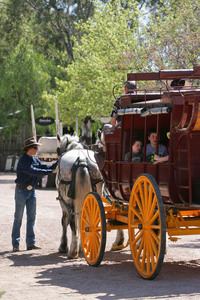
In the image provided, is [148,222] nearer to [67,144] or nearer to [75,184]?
[75,184]

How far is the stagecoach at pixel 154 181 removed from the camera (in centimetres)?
740

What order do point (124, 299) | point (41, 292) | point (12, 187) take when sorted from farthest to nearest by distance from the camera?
point (12, 187) → point (41, 292) → point (124, 299)

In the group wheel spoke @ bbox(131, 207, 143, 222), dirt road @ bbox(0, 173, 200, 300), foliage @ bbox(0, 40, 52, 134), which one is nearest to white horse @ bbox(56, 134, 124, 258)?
dirt road @ bbox(0, 173, 200, 300)

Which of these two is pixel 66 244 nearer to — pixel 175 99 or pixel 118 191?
pixel 118 191

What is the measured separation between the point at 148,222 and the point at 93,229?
4.95 ft

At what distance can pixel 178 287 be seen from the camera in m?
7.12

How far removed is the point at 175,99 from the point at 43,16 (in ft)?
109

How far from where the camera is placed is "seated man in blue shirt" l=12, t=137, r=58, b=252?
35.3 ft

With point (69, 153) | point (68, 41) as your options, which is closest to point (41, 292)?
point (69, 153)

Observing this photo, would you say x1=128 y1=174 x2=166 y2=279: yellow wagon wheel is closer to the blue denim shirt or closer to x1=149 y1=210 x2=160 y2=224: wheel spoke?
x1=149 y1=210 x2=160 y2=224: wheel spoke

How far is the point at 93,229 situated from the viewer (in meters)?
8.96

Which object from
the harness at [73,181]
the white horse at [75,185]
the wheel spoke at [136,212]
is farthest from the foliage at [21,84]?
the wheel spoke at [136,212]

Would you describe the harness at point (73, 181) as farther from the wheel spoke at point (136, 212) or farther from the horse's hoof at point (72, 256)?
the wheel spoke at point (136, 212)

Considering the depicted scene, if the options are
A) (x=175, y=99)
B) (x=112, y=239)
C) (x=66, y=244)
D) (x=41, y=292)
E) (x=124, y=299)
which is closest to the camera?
(x=124, y=299)
